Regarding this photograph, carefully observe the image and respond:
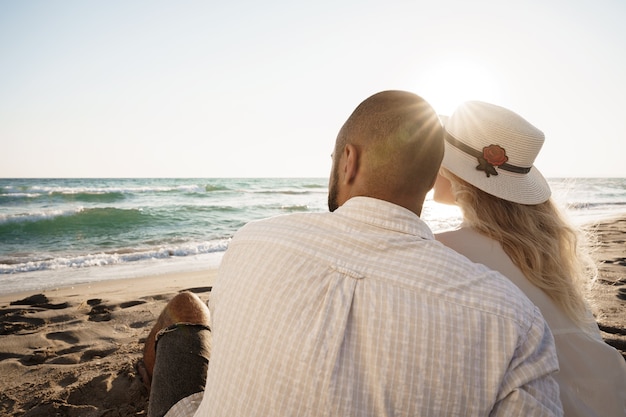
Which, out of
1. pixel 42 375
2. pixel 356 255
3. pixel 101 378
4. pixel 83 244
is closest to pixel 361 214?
pixel 356 255

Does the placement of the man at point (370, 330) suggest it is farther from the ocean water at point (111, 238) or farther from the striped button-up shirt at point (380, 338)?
the ocean water at point (111, 238)

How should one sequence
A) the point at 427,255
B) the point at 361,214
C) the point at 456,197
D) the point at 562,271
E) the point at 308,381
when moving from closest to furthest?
the point at 308,381
the point at 427,255
the point at 361,214
the point at 562,271
the point at 456,197

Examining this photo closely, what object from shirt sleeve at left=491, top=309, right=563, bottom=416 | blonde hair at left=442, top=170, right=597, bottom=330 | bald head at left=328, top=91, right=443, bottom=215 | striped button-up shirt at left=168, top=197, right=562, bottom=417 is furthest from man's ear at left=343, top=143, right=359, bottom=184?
blonde hair at left=442, top=170, right=597, bottom=330

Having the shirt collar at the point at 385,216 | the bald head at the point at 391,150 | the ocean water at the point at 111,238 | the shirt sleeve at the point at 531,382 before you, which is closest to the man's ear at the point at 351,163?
the bald head at the point at 391,150

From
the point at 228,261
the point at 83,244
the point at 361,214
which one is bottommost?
the point at 83,244

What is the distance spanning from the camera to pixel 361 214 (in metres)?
1.24

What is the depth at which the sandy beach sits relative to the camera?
287 cm

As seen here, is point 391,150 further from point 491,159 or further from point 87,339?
point 87,339

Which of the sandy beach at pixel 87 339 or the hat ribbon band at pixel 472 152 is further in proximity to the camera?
the sandy beach at pixel 87 339

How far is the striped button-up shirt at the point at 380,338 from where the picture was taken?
1.01 meters

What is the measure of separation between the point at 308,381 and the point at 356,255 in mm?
343

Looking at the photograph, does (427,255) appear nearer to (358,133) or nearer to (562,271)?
(358,133)

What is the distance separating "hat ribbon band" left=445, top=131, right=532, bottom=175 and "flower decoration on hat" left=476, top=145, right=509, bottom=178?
0.07 ft

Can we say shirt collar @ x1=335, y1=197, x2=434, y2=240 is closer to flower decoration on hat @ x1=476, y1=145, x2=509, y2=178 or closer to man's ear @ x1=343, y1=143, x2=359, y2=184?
man's ear @ x1=343, y1=143, x2=359, y2=184
